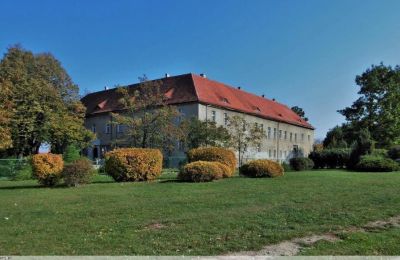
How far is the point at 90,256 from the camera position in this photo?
643 centimetres

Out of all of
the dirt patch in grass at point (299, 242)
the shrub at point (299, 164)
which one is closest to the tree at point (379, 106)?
the shrub at point (299, 164)

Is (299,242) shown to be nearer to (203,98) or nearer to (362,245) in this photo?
(362,245)

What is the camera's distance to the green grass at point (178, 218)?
7141 mm

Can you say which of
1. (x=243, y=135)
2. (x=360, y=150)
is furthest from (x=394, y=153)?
(x=243, y=135)

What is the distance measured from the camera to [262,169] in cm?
2092

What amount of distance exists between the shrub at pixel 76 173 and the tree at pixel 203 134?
1668 centimetres

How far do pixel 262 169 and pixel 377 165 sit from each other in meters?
12.0

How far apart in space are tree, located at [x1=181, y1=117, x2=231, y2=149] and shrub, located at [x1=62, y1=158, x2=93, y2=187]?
16.7m

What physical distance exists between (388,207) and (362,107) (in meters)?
52.0

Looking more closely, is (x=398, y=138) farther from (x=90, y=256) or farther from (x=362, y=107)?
(x=90, y=256)

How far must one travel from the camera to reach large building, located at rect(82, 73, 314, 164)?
1919 inches

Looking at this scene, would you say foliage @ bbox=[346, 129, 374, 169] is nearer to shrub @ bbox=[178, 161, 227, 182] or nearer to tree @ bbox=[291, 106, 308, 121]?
shrub @ bbox=[178, 161, 227, 182]

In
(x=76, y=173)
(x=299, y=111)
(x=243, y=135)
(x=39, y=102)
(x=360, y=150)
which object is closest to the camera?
(x=76, y=173)

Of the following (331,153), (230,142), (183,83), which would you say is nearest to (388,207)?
(230,142)
